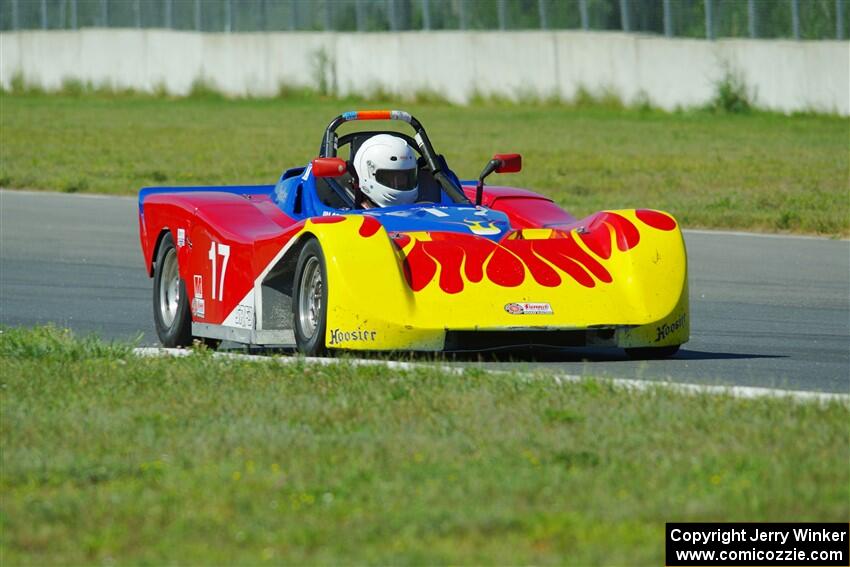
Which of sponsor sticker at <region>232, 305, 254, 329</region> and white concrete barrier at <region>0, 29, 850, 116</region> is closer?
sponsor sticker at <region>232, 305, 254, 329</region>

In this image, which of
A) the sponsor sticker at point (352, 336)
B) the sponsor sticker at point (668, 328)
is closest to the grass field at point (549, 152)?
the sponsor sticker at point (668, 328)

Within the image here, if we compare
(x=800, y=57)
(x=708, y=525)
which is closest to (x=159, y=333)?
(x=708, y=525)

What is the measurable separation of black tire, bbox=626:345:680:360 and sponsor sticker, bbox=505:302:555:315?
0.76 meters

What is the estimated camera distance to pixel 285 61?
43188 millimetres

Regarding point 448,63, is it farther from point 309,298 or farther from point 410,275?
point 410,275

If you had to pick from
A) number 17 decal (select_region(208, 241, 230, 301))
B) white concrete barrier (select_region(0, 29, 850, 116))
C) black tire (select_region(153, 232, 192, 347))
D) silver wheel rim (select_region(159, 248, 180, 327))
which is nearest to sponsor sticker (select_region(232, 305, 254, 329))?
number 17 decal (select_region(208, 241, 230, 301))

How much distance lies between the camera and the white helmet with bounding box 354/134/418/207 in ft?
33.2

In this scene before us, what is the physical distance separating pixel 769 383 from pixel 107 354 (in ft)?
10.3

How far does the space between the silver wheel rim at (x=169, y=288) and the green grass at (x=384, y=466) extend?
8.77 ft

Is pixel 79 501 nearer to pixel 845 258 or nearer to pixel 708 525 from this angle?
pixel 708 525

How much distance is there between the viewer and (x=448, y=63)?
39.8 meters

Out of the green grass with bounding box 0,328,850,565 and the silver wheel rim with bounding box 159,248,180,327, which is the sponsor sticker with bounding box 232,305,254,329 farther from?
the green grass with bounding box 0,328,850,565

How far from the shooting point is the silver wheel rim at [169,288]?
10.6 metres

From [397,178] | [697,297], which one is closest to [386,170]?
[397,178]
